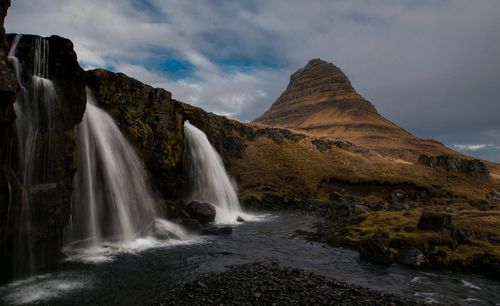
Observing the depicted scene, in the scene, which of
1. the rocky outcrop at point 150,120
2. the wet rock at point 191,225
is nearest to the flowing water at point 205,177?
the rocky outcrop at point 150,120

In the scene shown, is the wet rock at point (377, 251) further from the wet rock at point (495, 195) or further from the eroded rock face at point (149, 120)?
the wet rock at point (495, 195)

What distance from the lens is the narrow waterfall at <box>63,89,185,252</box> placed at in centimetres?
3375

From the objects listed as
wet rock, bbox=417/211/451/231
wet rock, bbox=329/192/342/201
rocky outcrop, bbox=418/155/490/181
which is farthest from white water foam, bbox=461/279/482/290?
rocky outcrop, bbox=418/155/490/181

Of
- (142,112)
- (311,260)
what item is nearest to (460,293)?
(311,260)

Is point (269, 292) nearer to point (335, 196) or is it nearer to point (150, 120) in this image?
point (150, 120)

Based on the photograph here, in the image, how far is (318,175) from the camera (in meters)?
91.4

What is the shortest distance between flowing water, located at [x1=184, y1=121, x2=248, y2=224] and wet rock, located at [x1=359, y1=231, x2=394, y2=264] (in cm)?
2864

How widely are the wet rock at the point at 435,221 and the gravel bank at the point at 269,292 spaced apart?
1702 cm

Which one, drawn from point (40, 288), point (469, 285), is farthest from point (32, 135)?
point (469, 285)

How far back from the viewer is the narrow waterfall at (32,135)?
81.9ft

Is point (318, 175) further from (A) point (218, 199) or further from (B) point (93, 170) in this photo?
(B) point (93, 170)

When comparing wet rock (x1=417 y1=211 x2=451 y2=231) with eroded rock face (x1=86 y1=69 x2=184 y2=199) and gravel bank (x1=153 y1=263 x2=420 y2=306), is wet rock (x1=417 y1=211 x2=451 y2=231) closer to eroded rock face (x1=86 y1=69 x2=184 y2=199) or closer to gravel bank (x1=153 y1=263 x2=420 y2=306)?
gravel bank (x1=153 y1=263 x2=420 y2=306)

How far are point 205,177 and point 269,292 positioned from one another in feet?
141

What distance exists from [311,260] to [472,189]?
248 feet
